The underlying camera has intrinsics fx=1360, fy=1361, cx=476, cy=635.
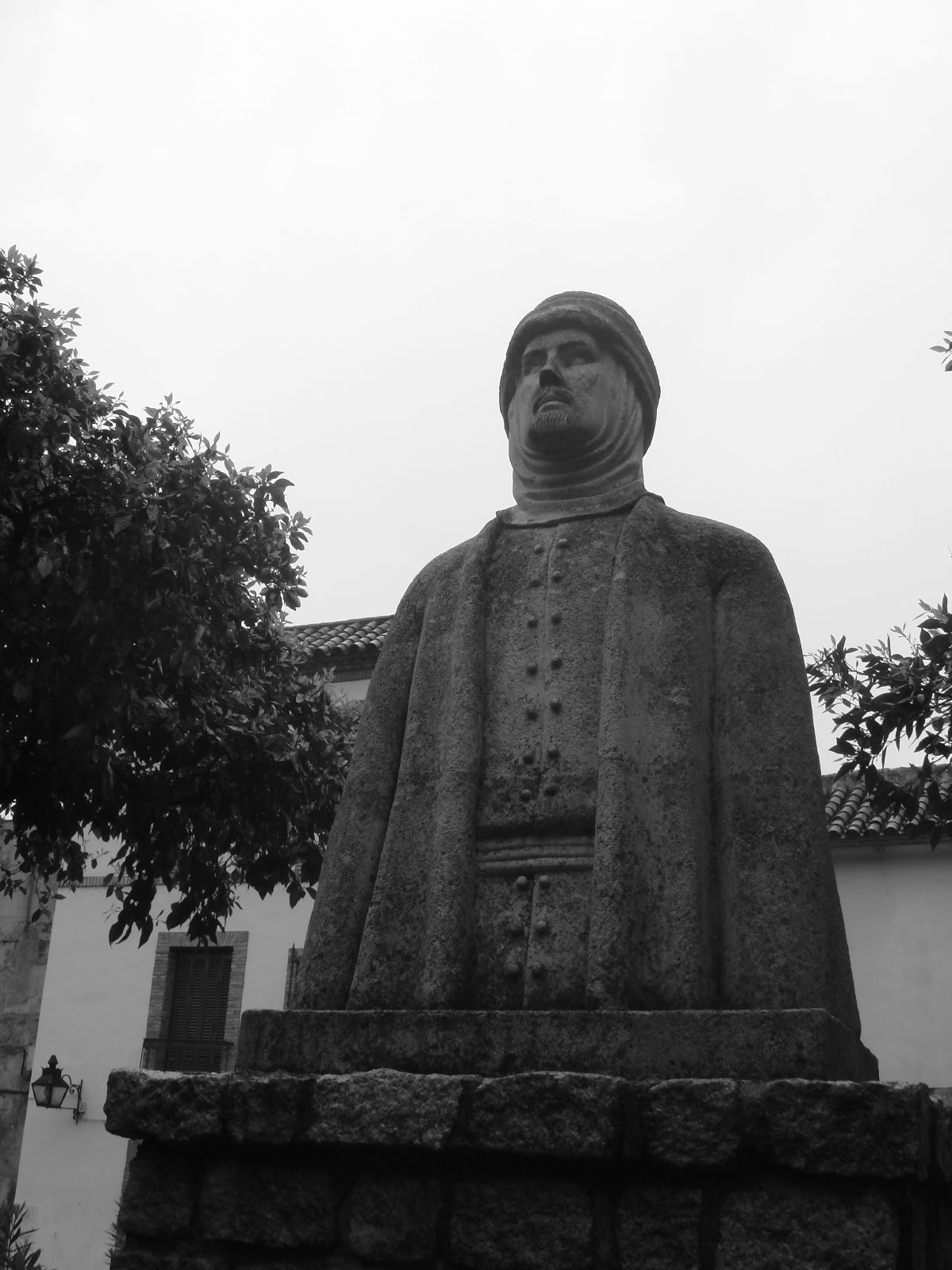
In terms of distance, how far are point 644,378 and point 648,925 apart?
2.15m

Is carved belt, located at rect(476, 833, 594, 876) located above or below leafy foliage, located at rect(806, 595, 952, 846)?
below

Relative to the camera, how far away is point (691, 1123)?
307 centimetres

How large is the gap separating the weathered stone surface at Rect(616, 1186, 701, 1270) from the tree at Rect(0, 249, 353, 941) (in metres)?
6.25

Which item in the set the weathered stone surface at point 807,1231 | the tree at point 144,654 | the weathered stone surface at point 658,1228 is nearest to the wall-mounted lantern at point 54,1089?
the tree at point 144,654

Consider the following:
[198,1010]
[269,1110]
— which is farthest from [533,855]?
[198,1010]

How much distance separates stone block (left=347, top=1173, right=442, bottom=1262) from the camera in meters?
3.29

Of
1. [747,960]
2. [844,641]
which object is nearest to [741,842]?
[747,960]

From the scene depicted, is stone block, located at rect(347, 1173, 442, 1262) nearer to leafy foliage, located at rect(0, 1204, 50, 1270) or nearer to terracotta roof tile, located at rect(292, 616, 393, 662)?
leafy foliage, located at rect(0, 1204, 50, 1270)

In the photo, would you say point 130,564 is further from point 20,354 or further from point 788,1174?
point 788,1174

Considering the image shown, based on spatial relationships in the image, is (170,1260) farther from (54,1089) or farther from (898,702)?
(54,1089)

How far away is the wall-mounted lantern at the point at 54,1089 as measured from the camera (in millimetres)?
18438

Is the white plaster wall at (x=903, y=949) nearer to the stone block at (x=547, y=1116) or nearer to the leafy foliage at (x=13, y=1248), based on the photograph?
the leafy foliage at (x=13, y=1248)

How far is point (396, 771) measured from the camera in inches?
176

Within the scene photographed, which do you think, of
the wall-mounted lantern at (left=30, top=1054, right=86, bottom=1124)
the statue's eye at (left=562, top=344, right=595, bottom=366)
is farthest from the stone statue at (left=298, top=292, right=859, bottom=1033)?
the wall-mounted lantern at (left=30, top=1054, right=86, bottom=1124)
